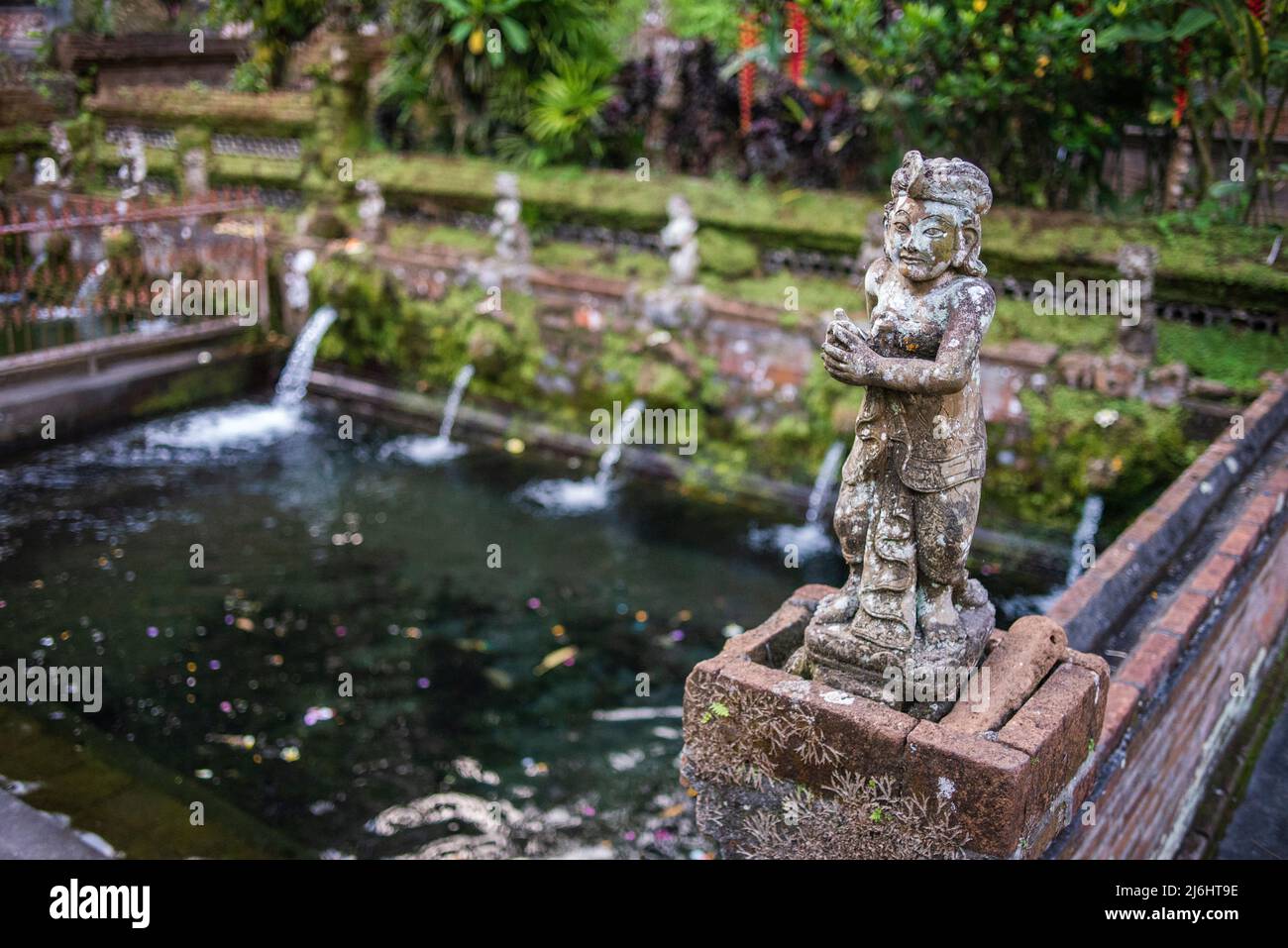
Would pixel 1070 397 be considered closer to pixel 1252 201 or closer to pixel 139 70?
pixel 1252 201

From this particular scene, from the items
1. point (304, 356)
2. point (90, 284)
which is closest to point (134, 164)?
point (90, 284)

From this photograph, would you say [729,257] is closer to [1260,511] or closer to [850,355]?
[1260,511]

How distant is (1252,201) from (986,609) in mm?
6706

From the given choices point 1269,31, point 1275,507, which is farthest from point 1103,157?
point 1275,507

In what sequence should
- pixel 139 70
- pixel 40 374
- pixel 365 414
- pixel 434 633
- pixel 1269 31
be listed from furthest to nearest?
1. pixel 139 70
2. pixel 365 414
3. pixel 40 374
4. pixel 1269 31
5. pixel 434 633

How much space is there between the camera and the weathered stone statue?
3.27 meters

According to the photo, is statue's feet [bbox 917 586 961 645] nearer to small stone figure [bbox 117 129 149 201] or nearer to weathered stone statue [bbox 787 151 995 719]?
weathered stone statue [bbox 787 151 995 719]

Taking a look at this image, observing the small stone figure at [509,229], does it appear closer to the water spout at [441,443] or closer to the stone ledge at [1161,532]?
the water spout at [441,443]

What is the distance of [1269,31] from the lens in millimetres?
7895

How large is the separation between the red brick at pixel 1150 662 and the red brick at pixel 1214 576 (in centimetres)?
45

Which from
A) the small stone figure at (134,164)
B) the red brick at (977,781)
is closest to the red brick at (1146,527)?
the red brick at (977,781)

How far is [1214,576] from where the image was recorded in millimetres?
5113

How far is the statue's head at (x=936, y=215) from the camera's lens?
10.6 ft

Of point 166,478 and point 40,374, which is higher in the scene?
point 40,374
